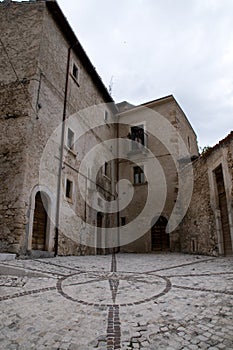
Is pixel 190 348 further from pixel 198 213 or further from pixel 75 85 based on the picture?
pixel 75 85

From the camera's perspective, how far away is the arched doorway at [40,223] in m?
7.97

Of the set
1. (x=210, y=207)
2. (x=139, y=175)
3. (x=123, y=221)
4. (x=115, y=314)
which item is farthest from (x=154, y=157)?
(x=115, y=314)

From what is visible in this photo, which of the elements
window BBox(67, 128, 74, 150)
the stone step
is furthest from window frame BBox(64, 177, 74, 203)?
the stone step

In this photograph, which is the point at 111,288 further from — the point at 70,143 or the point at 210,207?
the point at 70,143

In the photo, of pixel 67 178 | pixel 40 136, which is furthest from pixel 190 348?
pixel 67 178

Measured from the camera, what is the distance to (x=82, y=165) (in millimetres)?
11391

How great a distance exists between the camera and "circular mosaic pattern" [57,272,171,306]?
3.21 metres

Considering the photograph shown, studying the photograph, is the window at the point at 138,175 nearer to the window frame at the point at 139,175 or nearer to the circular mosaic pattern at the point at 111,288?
the window frame at the point at 139,175

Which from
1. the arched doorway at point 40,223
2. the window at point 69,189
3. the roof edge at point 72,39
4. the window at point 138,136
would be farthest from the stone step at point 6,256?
the window at point 138,136

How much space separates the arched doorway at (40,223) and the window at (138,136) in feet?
28.0

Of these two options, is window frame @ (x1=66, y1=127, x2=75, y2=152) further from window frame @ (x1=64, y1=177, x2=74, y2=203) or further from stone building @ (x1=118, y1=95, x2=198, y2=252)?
stone building @ (x1=118, y1=95, x2=198, y2=252)

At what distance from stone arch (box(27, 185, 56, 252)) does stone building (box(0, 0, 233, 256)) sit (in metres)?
0.03

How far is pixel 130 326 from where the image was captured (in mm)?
2395

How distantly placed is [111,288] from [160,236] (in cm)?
1011
